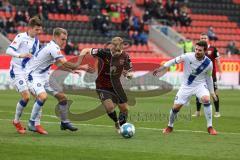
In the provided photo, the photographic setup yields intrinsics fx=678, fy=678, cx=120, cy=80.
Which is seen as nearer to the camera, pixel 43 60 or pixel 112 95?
pixel 43 60

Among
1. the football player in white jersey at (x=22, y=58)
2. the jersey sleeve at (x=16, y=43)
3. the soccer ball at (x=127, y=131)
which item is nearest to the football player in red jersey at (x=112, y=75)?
the soccer ball at (x=127, y=131)

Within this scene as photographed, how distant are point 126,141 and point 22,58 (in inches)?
121

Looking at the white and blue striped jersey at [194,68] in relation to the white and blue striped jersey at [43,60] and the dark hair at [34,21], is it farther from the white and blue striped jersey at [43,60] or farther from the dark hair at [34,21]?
the dark hair at [34,21]

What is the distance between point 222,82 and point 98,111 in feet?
58.4

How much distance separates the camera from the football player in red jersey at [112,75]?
45.5 feet

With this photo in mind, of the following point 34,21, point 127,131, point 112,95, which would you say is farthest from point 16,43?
point 127,131

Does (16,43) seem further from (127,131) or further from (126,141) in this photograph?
(126,141)

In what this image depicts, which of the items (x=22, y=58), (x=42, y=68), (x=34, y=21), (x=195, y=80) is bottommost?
(x=195, y=80)

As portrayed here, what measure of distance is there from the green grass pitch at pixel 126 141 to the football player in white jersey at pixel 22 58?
52 cm

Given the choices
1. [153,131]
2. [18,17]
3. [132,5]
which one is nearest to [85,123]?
[153,131]

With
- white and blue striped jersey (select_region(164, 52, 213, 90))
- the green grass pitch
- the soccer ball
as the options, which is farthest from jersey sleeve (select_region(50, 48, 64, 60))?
white and blue striped jersey (select_region(164, 52, 213, 90))

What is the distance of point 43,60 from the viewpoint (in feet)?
45.1

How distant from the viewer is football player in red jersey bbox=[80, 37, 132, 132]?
45.5 feet

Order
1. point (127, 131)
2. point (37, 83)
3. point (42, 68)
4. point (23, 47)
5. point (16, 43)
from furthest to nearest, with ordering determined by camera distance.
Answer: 1. point (23, 47)
2. point (16, 43)
3. point (42, 68)
4. point (37, 83)
5. point (127, 131)
